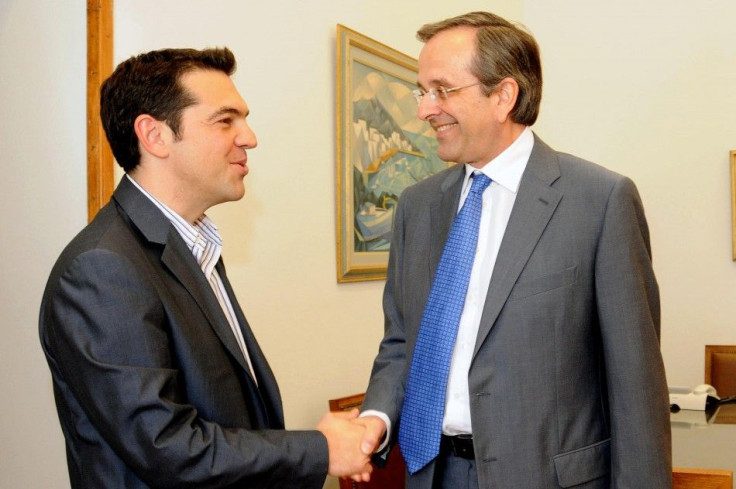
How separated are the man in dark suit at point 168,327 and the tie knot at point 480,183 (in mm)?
633

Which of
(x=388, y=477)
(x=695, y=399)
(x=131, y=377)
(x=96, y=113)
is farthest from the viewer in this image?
(x=695, y=399)

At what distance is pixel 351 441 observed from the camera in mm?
2160

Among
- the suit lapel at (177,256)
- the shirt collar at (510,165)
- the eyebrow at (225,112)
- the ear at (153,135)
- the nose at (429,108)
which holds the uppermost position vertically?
the nose at (429,108)

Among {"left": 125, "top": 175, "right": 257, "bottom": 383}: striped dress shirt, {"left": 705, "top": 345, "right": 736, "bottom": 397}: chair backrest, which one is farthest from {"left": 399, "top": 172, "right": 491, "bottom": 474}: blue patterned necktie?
{"left": 705, "top": 345, "right": 736, "bottom": 397}: chair backrest

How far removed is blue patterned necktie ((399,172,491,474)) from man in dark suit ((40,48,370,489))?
0.53 feet

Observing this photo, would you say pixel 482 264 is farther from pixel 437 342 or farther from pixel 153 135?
pixel 153 135

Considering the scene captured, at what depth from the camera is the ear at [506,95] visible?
7.77ft

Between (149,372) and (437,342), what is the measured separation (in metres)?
0.80

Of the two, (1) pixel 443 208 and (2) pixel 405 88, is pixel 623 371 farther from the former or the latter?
(2) pixel 405 88

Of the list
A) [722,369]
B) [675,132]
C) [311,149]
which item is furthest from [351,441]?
[675,132]

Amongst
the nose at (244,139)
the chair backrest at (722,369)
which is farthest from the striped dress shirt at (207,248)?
the chair backrest at (722,369)

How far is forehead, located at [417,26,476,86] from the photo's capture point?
7.86 feet

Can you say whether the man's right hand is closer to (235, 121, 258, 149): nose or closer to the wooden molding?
(235, 121, 258, 149): nose

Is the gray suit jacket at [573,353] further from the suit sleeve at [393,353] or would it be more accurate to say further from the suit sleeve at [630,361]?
the suit sleeve at [393,353]
